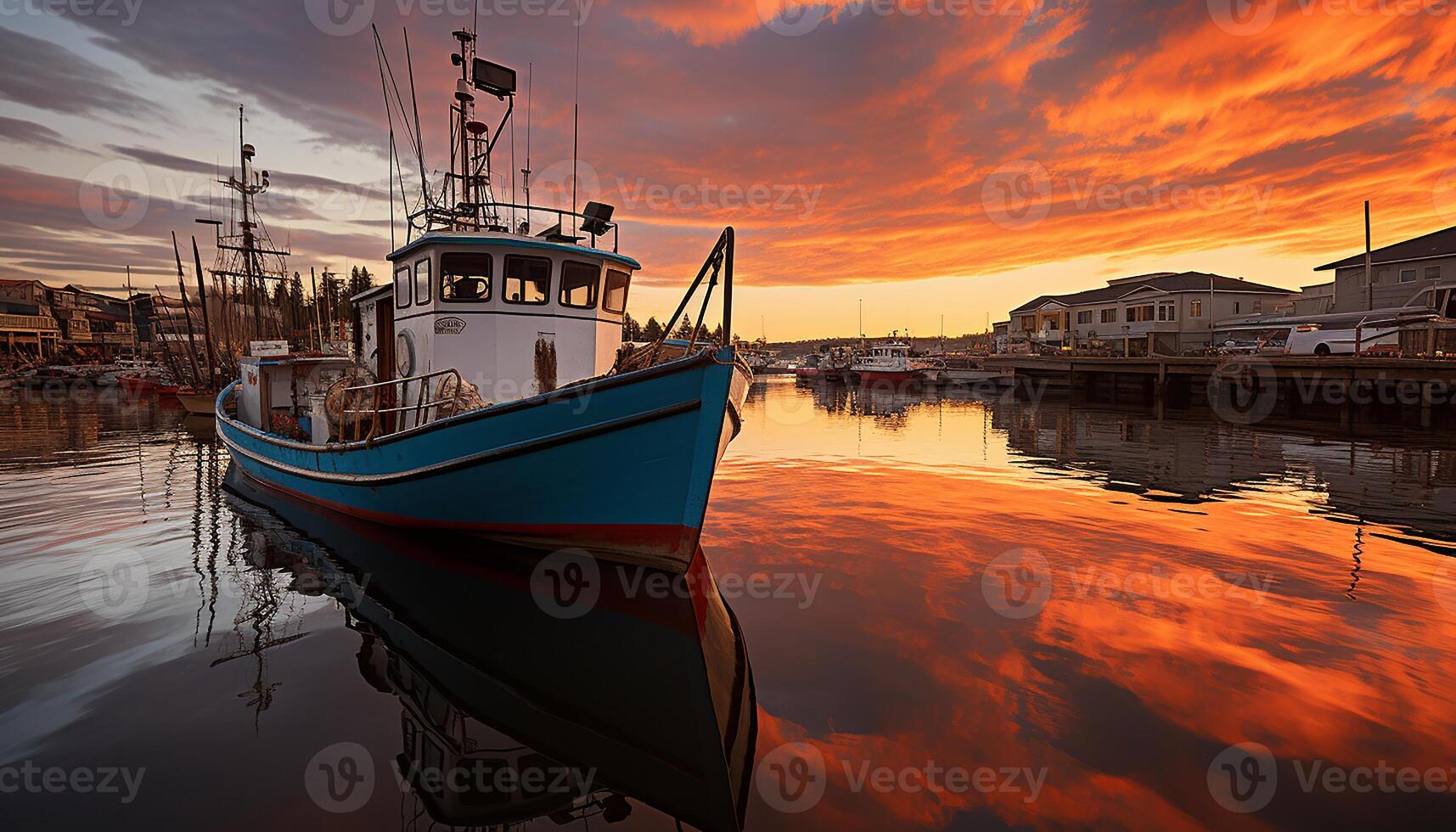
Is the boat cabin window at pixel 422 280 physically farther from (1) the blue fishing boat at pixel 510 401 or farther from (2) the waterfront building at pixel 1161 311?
(2) the waterfront building at pixel 1161 311

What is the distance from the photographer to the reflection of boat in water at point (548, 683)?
3.96 meters

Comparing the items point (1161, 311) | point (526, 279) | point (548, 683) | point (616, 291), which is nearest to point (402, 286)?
point (526, 279)

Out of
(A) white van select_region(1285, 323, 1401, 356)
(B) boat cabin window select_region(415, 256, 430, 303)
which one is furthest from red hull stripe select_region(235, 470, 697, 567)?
(A) white van select_region(1285, 323, 1401, 356)

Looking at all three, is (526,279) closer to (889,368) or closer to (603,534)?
(603,534)

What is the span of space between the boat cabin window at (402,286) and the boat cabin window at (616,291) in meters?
3.19

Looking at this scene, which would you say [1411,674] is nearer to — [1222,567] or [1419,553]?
[1222,567]

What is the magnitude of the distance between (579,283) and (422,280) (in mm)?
2414

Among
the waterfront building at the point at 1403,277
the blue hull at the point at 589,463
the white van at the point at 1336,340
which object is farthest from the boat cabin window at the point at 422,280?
the waterfront building at the point at 1403,277

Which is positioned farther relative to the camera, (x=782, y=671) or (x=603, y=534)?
(x=603, y=534)

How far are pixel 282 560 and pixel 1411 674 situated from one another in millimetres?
12505

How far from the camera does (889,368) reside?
182 ft

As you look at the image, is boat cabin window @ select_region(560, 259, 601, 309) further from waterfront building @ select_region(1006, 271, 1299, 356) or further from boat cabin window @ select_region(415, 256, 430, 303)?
waterfront building @ select_region(1006, 271, 1299, 356)

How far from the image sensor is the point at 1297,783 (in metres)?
3.80

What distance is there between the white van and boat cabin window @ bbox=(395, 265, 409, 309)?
36950mm
